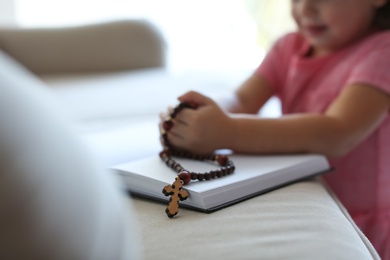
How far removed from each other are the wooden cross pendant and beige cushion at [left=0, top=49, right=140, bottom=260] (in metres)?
0.22

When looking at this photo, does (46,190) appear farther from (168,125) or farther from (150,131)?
(150,131)

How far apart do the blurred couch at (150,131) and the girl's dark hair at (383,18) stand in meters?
0.32

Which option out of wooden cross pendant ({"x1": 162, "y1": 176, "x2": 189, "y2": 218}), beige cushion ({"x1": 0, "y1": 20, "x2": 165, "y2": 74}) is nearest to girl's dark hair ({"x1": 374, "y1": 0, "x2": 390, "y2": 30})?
wooden cross pendant ({"x1": 162, "y1": 176, "x2": 189, "y2": 218})

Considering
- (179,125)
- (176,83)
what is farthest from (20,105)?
(176,83)

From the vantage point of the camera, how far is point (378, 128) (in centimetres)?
90

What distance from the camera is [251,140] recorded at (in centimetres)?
75

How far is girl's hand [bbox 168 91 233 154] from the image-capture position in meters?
0.72

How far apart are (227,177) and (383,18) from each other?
48 cm

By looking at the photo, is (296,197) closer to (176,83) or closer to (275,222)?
(275,222)

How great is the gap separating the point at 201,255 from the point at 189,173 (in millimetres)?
158

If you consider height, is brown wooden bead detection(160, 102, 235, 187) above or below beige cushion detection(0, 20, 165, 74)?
above

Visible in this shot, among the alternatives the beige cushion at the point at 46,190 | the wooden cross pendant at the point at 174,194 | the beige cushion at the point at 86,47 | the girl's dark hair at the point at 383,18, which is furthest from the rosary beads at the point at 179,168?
the beige cushion at the point at 86,47

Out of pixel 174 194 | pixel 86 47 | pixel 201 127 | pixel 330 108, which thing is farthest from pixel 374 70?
pixel 86 47

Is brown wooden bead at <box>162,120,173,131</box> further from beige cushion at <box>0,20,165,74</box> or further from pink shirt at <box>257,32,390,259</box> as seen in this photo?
beige cushion at <box>0,20,165,74</box>
